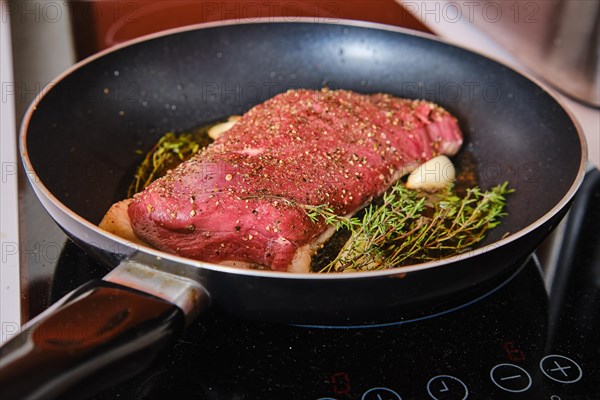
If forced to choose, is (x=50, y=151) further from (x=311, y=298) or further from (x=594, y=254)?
(x=594, y=254)

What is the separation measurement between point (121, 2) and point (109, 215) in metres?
1.09

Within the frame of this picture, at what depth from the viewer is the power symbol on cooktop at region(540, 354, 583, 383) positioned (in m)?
0.96

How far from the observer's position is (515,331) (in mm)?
1047

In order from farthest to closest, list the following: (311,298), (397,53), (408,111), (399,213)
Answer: (397,53)
(408,111)
(399,213)
(311,298)

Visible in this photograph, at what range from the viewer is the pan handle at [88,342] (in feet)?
2.35

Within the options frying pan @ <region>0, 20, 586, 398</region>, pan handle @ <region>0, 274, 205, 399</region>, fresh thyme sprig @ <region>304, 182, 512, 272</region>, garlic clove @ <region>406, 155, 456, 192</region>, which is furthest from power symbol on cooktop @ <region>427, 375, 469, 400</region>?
garlic clove @ <region>406, 155, 456, 192</region>

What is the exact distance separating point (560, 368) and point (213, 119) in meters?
1.05

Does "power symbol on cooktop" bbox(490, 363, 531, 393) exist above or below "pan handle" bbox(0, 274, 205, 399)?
below

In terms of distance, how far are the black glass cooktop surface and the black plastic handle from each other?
0.05 m

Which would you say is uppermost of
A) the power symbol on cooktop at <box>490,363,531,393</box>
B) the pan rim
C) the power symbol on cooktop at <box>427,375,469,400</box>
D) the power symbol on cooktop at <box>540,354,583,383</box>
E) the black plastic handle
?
the pan rim

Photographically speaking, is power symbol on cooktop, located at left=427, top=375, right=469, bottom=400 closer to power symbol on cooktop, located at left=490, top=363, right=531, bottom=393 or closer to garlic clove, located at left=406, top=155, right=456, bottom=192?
power symbol on cooktop, located at left=490, top=363, right=531, bottom=393

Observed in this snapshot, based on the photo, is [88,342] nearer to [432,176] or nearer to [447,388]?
[447,388]

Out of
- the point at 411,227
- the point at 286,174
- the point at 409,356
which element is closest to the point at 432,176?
the point at 411,227

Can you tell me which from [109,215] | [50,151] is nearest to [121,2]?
[50,151]
